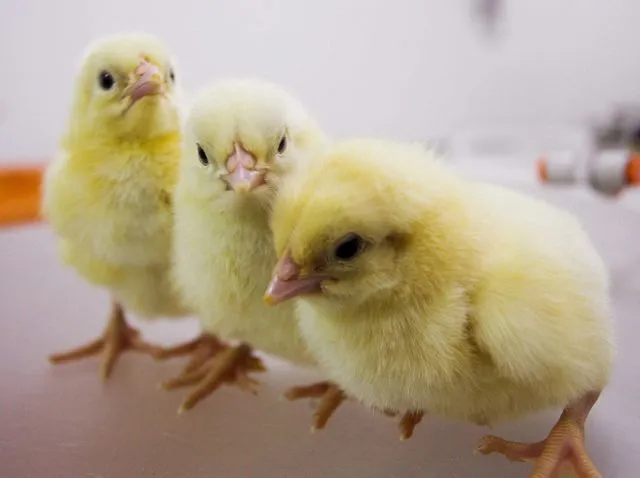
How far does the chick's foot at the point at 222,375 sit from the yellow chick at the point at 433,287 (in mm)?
371

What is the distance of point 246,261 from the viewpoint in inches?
34.8

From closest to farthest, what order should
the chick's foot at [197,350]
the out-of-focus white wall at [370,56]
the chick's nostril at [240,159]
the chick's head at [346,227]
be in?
1. the chick's head at [346,227]
2. the chick's nostril at [240,159]
3. the chick's foot at [197,350]
4. the out-of-focus white wall at [370,56]

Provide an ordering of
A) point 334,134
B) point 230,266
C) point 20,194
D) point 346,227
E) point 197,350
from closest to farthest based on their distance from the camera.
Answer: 1. point 346,227
2. point 230,266
3. point 197,350
4. point 20,194
5. point 334,134

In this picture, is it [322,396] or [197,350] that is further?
[197,350]

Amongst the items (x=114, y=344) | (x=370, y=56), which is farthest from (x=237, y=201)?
(x=370, y=56)

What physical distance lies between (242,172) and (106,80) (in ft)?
1.02

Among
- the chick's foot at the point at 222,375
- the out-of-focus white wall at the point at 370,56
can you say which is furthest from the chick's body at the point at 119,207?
the out-of-focus white wall at the point at 370,56

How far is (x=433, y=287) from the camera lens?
2.39 feet

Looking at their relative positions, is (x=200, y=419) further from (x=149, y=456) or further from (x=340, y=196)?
(x=340, y=196)

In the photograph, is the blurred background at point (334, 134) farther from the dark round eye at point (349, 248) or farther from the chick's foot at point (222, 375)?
the dark round eye at point (349, 248)

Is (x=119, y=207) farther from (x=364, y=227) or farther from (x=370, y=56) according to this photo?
(x=370, y=56)

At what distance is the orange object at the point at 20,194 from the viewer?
204 centimetres

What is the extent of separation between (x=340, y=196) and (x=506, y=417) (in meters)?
0.31

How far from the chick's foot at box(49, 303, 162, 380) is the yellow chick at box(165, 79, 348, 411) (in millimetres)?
328
